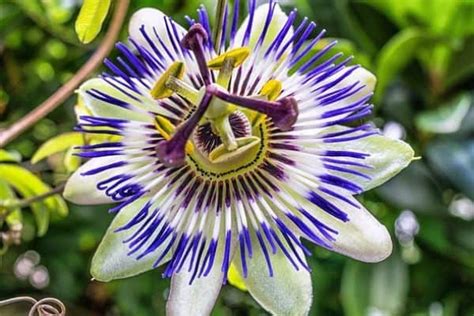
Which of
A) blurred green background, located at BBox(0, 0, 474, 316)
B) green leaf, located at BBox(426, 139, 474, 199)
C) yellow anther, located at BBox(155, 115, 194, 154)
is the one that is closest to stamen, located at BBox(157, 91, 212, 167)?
yellow anther, located at BBox(155, 115, 194, 154)

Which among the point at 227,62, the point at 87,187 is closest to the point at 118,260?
the point at 87,187

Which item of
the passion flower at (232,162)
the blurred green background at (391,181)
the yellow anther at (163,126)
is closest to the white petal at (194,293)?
the passion flower at (232,162)

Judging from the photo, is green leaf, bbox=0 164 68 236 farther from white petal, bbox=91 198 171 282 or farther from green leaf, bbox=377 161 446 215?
green leaf, bbox=377 161 446 215

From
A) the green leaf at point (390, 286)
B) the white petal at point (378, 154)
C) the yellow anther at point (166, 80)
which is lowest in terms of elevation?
the green leaf at point (390, 286)

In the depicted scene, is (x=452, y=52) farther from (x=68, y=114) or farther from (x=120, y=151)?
(x=120, y=151)

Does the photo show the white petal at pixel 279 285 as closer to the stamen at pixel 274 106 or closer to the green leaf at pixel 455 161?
the stamen at pixel 274 106

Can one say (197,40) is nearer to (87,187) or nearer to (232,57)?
(232,57)
